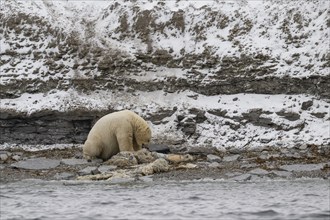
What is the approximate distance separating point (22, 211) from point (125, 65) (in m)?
14.1

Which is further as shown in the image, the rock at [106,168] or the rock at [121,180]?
the rock at [106,168]

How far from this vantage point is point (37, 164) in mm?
18797

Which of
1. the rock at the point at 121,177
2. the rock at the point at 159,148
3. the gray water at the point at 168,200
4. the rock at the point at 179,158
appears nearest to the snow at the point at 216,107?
the rock at the point at 159,148

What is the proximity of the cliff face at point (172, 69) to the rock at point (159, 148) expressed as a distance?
1542 millimetres

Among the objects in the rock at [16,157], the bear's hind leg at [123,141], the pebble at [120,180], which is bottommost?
the pebble at [120,180]

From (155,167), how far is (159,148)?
346 cm

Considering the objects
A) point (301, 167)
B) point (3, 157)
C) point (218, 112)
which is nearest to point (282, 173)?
point (301, 167)

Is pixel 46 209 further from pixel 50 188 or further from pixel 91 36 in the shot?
pixel 91 36

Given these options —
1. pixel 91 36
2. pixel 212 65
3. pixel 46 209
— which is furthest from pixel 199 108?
pixel 46 209

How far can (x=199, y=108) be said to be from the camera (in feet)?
76.7

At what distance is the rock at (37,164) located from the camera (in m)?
18.5

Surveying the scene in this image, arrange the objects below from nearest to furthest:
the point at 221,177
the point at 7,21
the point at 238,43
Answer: the point at 221,177 → the point at 238,43 → the point at 7,21

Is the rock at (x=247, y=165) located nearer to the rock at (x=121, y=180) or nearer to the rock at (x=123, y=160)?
the rock at (x=123, y=160)

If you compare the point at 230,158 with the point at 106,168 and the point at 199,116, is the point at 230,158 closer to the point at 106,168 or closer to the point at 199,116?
the point at 106,168
